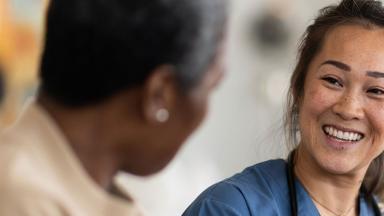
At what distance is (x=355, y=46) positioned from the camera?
96 centimetres

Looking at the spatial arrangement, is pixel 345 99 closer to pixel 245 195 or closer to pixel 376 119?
pixel 376 119

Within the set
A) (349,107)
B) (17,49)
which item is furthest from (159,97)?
(349,107)

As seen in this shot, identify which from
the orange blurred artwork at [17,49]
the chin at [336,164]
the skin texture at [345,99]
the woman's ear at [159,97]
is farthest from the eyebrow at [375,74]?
the woman's ear at [159,97]

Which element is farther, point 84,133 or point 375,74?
point 375,74

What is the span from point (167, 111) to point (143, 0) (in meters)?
0.07

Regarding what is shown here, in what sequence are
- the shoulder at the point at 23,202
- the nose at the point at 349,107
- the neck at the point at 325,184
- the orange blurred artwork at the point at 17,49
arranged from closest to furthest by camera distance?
the shoulder at the point at 23,202 < the orange blurred artwork at the point at 17,49 < the nose at the point at 349,107 < the neck at the point at 325,184

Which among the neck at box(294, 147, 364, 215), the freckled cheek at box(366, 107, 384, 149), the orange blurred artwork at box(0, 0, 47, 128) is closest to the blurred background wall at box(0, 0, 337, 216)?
the orange blurred artwork at box(0, 0, 47, 128)

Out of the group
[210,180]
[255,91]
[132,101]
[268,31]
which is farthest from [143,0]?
[268,31]

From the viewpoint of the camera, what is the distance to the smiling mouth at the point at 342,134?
3.16 ft

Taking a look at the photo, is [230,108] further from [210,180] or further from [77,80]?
[77,80]

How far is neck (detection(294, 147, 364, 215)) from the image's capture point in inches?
41.0

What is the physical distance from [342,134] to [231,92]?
482 mm

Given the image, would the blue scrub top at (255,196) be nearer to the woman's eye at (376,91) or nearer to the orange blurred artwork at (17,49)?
the woman's eye at (376,91)

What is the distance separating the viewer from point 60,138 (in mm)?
449
